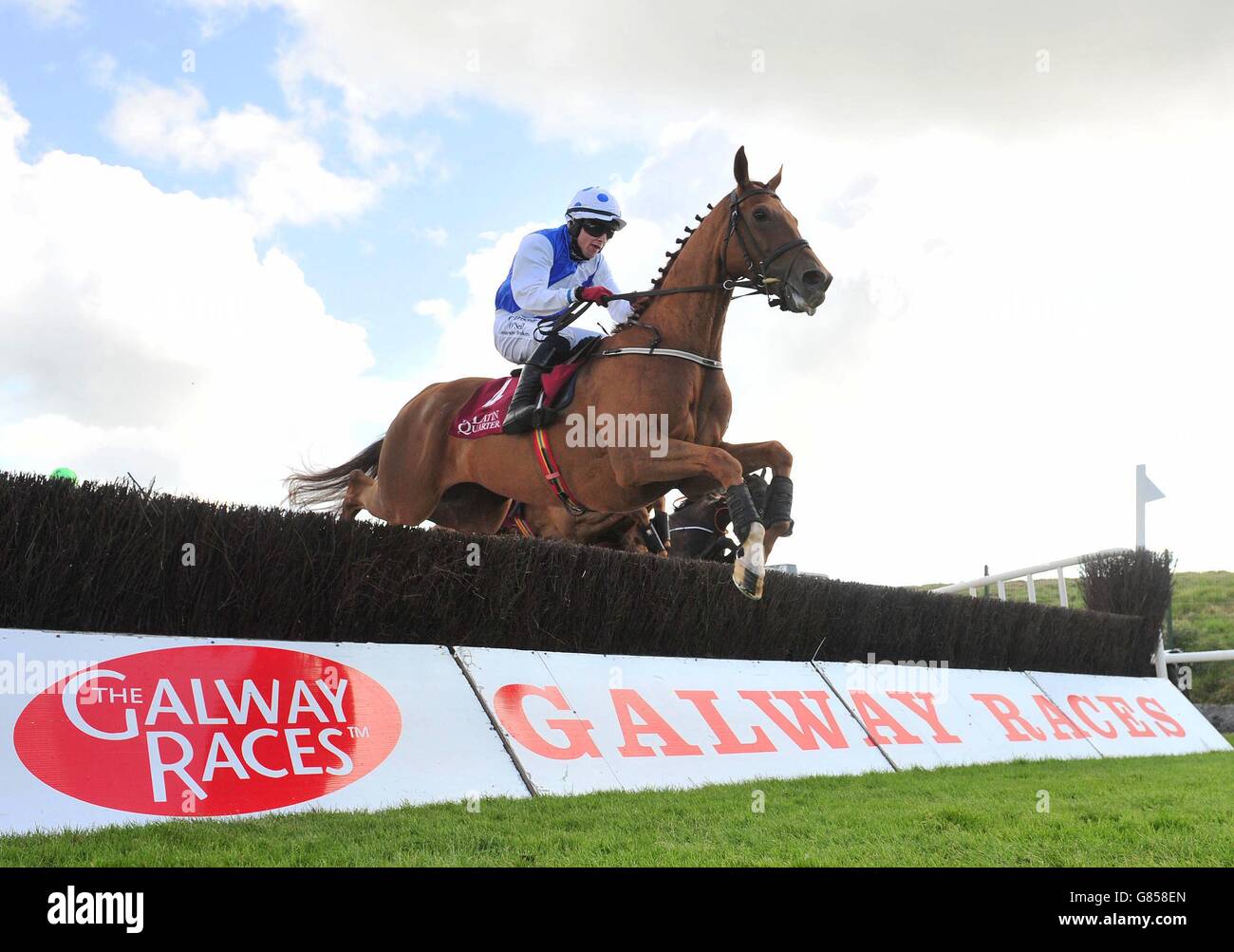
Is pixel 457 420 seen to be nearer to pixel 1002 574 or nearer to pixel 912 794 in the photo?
→ pixel 912 794

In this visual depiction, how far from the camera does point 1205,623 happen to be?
17.9 m

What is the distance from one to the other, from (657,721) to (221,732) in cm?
221

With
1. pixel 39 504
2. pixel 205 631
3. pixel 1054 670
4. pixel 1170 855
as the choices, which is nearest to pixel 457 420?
pixel 205 631

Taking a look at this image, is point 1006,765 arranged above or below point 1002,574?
below

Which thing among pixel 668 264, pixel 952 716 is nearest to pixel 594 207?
pixel 668 264

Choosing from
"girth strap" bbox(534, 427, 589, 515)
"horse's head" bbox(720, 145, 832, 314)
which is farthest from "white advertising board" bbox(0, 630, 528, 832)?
"horse's head" bbox(720, 145, 832, 314)

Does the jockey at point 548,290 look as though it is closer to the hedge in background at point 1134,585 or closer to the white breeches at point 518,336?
the white breeches at point 518,336

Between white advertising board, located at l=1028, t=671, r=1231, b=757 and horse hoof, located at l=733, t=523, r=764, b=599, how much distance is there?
4902mm

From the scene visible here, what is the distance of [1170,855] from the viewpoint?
3586 millimetres

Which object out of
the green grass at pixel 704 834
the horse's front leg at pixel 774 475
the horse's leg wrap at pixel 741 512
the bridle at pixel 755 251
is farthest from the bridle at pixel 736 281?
the green grass at pixel 704 834

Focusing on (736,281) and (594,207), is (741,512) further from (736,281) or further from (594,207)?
(594,207)

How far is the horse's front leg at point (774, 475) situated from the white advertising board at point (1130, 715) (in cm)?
448

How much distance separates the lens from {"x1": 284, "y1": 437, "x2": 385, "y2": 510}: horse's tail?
8648 mm
